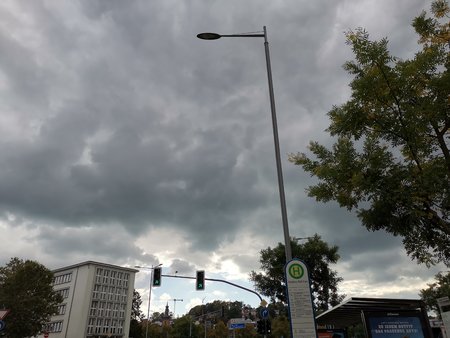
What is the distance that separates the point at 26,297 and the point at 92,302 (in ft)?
145

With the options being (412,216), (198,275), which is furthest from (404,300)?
(198,275)

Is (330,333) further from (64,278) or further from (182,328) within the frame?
(64,278)

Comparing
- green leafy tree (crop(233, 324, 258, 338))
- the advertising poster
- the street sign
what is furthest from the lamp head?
green leafy tree (crop(233, 324, 258, 338))

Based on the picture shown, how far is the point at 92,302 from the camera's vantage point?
287 feet

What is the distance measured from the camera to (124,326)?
92938 mm

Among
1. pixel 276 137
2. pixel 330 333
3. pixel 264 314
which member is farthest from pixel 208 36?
pixel 264 314

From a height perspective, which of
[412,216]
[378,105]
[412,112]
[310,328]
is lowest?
[310,328]

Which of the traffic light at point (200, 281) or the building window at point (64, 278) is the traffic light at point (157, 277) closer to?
the traffic light at point (200, 281)

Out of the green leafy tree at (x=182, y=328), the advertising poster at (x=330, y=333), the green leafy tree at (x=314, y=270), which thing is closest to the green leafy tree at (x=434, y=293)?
the green leafy tree at (x=314, y=270)

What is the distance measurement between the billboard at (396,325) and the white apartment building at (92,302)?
83.7 m

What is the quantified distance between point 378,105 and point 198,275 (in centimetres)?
1992

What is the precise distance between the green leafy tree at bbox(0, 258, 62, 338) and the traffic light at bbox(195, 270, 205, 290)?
31971mm

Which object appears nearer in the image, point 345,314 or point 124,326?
point 345,314

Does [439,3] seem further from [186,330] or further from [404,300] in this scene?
[186,330]
